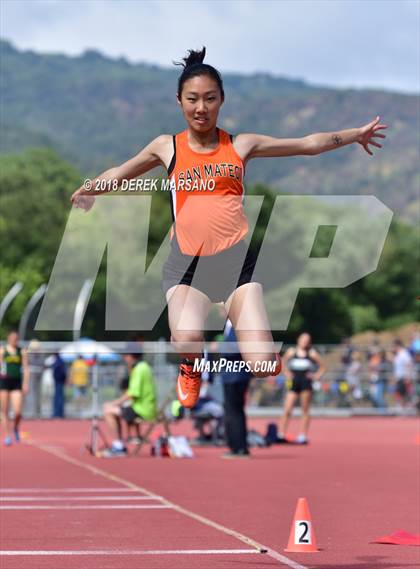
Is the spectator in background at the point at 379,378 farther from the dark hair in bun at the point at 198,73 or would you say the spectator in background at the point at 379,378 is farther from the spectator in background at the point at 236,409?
the dark hair in bun at the point at 198,73

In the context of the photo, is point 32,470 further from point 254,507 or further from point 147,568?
point 147,568


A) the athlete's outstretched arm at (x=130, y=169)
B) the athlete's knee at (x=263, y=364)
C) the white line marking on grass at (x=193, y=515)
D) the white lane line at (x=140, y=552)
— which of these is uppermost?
the athlete's outstretched arm at (x=130, y=169)

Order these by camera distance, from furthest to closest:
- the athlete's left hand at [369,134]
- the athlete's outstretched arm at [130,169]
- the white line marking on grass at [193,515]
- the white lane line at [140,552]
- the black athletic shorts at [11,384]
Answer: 1. the black athletic shorts at [11,384]
2. the white lane line at [140,552]
3. the white line marking on grass at [193,515]
4. the athlete's left hand at [369,134]
5. the athlete's outstretched arm at [130,169]

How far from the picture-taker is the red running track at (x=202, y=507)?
881 centimetres

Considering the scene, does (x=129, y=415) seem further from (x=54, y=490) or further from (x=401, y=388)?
(x=401, y=388)

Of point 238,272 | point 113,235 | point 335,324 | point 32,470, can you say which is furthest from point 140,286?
point 238,272

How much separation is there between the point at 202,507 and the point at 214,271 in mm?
5088

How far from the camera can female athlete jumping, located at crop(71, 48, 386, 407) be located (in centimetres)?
734

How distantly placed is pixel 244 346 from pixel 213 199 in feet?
2.77

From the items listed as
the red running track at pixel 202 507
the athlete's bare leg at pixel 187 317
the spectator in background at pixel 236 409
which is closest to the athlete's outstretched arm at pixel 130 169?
the athlete's bare leg at pixel 187 317

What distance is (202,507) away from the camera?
12117mm

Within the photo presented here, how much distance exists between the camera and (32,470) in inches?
663

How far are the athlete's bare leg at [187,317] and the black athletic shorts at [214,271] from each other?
0.17 ft

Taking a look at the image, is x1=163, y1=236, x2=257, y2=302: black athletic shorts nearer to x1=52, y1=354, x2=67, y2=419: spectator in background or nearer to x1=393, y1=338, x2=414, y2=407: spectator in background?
x1=52, y1=354, x2=67, y2=419: spectator in background
